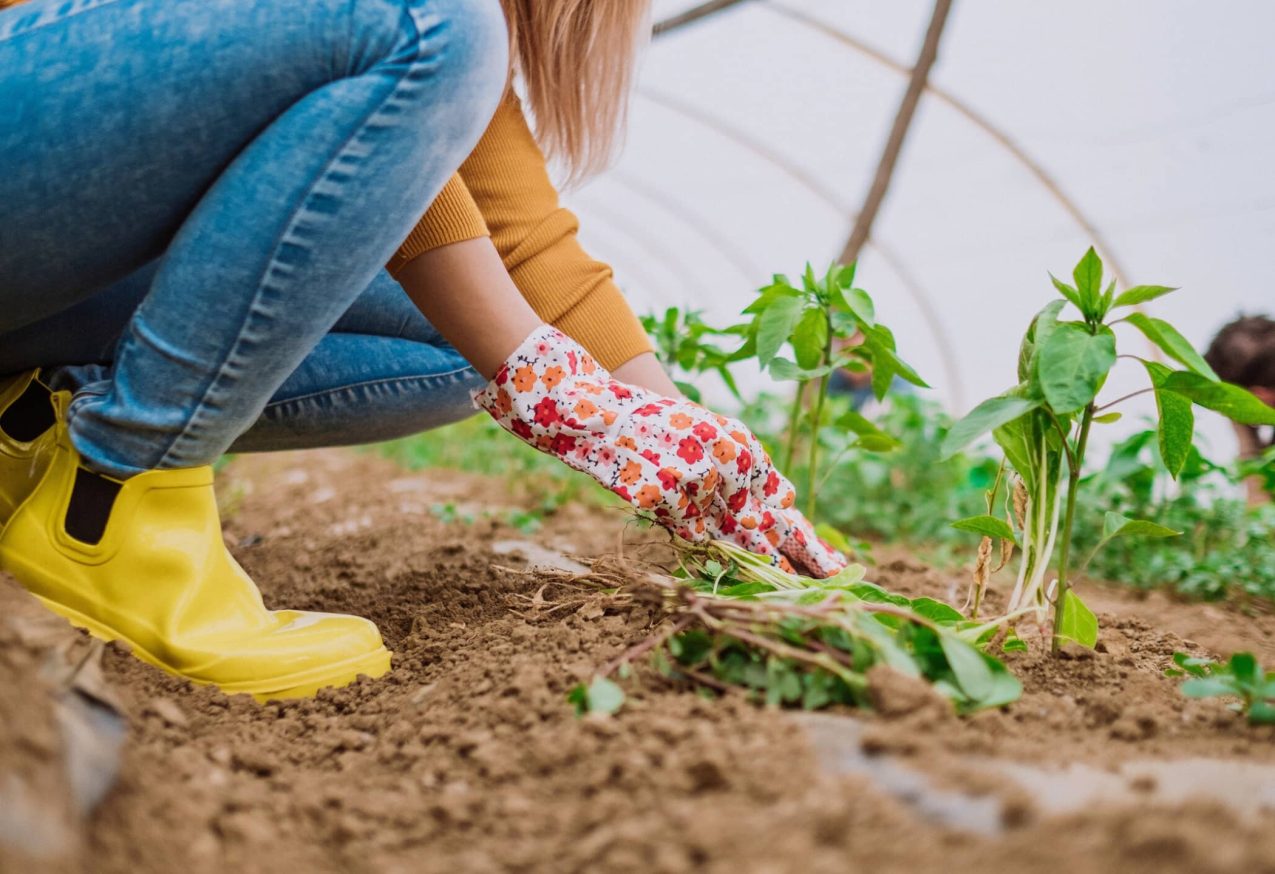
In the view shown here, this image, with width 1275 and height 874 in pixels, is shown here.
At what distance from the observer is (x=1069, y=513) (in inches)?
37.5

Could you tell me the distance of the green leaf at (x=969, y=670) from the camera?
2.45ft

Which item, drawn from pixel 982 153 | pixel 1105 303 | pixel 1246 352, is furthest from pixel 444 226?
pixel 982 153

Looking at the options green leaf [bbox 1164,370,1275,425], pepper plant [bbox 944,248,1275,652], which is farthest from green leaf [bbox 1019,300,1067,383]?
green leaf [bbox 1164,370,1275,425]

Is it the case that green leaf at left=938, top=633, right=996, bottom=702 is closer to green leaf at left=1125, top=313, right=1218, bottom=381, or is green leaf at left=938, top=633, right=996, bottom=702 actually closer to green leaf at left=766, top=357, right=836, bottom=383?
green leaf at left=1125, top=313, right=1218, bottom=381

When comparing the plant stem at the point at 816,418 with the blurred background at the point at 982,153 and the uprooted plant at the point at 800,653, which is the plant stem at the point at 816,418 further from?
the blurred background at the point at 982,153

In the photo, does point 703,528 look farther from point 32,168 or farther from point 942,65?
point 942,65

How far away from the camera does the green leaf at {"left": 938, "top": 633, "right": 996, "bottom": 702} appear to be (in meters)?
0.75

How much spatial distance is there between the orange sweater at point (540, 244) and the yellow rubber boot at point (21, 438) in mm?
568

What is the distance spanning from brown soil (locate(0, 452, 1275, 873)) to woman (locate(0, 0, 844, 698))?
0.36 feet

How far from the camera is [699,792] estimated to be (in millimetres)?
615

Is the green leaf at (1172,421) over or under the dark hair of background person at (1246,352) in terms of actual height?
under

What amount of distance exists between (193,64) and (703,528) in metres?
0.69

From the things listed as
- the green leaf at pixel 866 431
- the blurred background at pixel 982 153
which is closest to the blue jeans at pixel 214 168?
the green leaf at pixel 866 431

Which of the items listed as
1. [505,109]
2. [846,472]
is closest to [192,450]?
[505,109]
